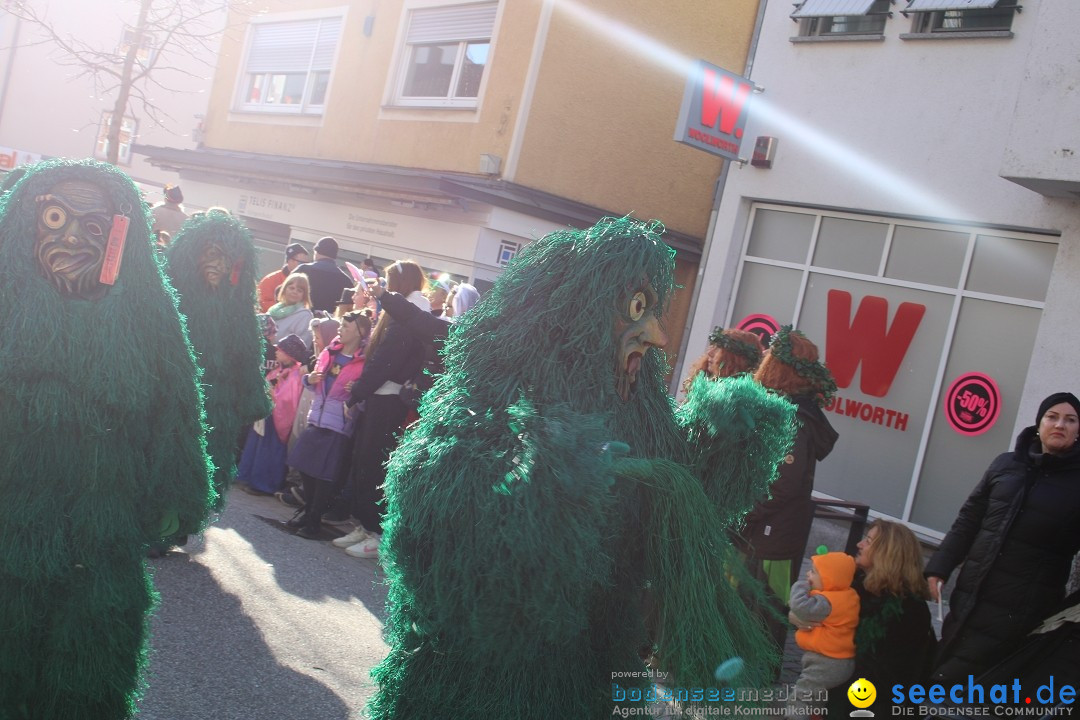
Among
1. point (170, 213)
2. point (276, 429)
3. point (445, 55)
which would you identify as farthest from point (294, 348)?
point (445, 55)

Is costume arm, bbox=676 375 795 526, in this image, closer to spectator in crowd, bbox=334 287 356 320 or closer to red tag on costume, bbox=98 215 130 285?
red tag on costume, bbox=98 215 130 285

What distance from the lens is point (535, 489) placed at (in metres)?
2.47

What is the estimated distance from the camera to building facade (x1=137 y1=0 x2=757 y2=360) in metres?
12.7

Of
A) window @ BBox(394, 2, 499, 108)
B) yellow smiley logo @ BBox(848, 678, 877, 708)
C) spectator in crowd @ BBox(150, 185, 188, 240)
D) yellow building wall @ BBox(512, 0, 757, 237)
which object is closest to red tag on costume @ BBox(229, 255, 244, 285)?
yellow smiley logo @ BBox(848, 678, 877, 708)

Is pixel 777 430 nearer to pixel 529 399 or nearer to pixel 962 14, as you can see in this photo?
pixel 529 399

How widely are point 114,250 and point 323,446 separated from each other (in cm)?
411

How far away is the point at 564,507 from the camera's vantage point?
8.16 feet

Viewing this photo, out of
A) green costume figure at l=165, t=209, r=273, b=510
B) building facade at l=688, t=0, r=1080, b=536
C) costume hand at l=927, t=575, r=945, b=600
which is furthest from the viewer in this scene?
building facade at l=688, t=0, r=1080, b=536

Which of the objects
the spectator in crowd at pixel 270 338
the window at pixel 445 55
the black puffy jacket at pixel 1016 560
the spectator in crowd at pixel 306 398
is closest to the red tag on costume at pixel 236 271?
the spectator in crowd at pixel 270 338

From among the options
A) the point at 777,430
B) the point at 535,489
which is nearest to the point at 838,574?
the point at 777,430

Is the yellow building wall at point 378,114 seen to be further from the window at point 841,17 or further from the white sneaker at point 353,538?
the white sneaker at point 353,538

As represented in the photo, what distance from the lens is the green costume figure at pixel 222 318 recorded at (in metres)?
5.62

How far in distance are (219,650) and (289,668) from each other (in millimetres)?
342

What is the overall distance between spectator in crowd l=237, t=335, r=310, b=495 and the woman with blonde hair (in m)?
0.42
